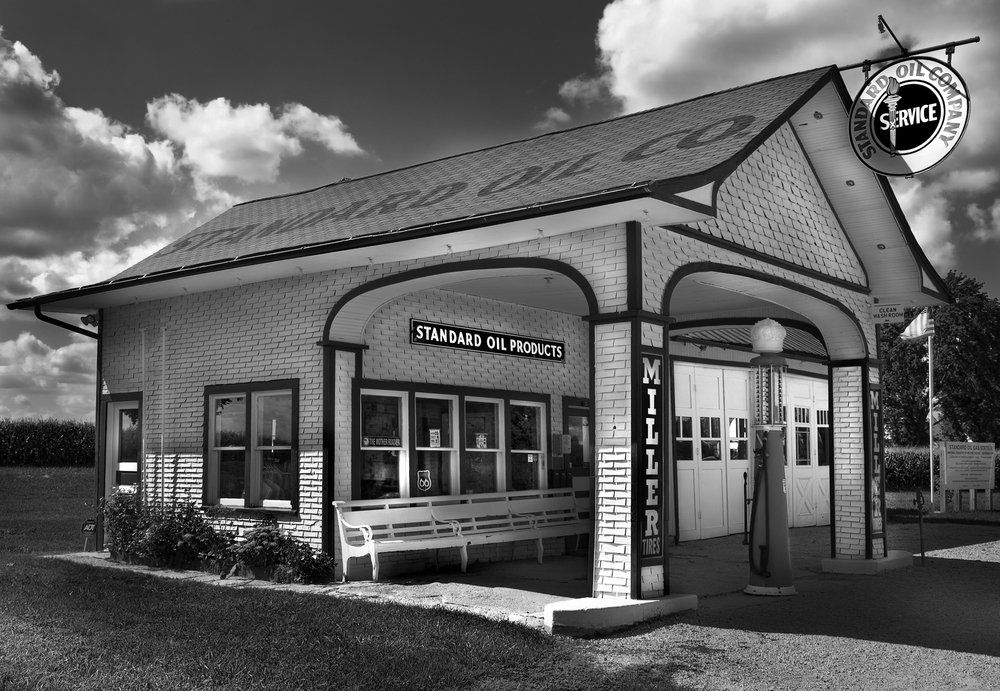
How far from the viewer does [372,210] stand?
12.7 m

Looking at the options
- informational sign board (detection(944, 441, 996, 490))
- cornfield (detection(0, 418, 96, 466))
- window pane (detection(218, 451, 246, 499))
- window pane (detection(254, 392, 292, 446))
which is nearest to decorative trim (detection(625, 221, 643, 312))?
window pane (detection(254, 392, 292, 446))

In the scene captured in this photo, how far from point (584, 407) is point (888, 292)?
4.97m

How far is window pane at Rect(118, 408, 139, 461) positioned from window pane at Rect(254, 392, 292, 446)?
2.62 meters

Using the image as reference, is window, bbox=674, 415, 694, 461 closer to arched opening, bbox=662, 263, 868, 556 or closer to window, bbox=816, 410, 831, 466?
arched opening, bbox=662, 263, 868, 556

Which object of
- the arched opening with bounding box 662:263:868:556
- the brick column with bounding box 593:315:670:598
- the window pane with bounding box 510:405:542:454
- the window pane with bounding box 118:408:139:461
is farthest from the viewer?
the window pane with bounding box 510:405:542:454

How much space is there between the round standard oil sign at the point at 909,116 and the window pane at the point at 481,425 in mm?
6095

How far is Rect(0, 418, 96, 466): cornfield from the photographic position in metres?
35.1

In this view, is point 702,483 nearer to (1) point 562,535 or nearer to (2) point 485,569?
(1) point 562,535

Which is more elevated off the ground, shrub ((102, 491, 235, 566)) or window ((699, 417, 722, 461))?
window ((699, 417, 722, 461))

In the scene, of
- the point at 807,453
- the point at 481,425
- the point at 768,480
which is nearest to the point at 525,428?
the point at 481,425

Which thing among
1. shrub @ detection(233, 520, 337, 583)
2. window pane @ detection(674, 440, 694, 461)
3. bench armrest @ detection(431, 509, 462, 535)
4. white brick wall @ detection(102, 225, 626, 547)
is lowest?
shrub @ detection(233, 520, 337, 583)

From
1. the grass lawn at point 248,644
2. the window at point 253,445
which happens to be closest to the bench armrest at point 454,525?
the window at point 253,445

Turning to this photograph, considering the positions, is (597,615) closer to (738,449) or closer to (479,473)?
(479,473)

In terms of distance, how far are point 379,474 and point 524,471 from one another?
116 inches
